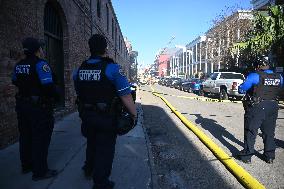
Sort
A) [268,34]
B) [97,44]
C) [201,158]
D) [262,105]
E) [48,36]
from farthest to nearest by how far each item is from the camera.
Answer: [268,34]
[48,36]
[201,158]
[262,105]
[97,44]

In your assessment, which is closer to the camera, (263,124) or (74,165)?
(74,165)

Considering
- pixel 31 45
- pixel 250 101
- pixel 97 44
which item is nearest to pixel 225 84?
pixel 250 101

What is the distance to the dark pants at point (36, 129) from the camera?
15.1 ft

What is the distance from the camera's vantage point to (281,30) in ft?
62.9

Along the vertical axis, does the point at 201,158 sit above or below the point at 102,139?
below

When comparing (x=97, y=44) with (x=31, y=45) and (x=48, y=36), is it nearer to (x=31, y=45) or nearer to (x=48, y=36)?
(x=31, y=45)

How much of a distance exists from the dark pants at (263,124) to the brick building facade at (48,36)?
15.5ft

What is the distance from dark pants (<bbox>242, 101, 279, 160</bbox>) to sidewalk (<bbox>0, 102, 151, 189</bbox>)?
1902mm

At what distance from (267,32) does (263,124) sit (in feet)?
51.0

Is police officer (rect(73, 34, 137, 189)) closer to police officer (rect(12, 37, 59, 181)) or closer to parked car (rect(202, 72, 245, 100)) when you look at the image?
police officer (rect(12, 37, 59, 181))

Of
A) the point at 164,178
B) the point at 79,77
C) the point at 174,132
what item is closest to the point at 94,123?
the point at 79,77

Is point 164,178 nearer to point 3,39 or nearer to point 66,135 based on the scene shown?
point 66,135

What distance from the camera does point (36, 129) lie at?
4590mm

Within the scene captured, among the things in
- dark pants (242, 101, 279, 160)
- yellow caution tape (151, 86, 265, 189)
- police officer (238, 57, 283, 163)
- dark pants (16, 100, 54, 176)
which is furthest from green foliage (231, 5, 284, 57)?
dark pants (16, 100, 54, 176)
